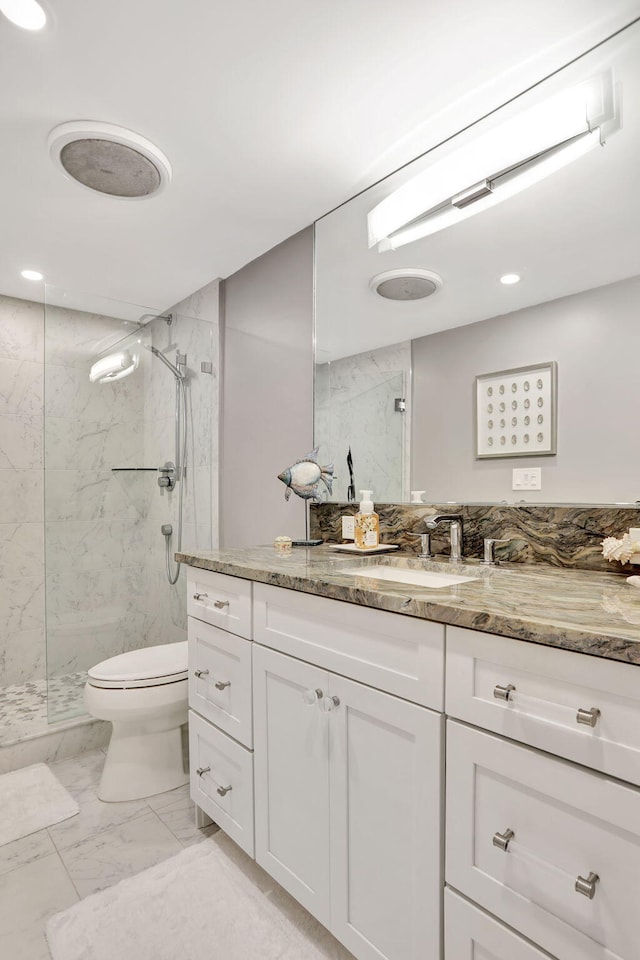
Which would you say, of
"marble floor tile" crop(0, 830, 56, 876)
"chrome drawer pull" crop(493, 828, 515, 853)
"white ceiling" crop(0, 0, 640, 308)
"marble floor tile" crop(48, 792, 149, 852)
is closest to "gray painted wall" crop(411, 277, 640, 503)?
"white ceiling" crop(0, 0, 640, 308)

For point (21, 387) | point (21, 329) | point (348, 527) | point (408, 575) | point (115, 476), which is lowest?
point (408, 575)

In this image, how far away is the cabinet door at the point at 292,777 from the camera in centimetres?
123

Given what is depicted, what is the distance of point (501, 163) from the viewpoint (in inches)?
59.2

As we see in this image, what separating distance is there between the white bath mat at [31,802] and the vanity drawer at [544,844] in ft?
5.20

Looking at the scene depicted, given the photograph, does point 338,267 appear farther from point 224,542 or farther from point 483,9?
point 224,542

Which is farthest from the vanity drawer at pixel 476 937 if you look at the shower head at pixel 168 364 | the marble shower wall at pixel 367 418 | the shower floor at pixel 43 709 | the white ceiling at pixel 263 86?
the shower head at pixel 168 364

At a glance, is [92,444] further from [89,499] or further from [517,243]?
[517,243]

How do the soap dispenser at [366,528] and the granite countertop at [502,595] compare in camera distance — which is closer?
the granite countertop at [502,595]

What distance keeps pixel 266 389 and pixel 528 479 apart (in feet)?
4.32

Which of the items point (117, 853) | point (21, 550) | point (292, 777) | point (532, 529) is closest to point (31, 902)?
point (117, 853)

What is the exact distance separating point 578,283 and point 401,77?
2.38ft

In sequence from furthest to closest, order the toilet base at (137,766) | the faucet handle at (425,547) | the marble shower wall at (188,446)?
1. the marble shower wall at (188,446)
2. the toilet base at (137,766)
3. the faucet handle at (425,547)

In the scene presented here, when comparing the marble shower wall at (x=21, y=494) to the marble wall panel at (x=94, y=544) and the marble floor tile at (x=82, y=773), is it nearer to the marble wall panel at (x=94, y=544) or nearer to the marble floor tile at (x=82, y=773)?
the marble wall panel at (x=94, y=544)

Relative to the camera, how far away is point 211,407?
2736 millimetres
